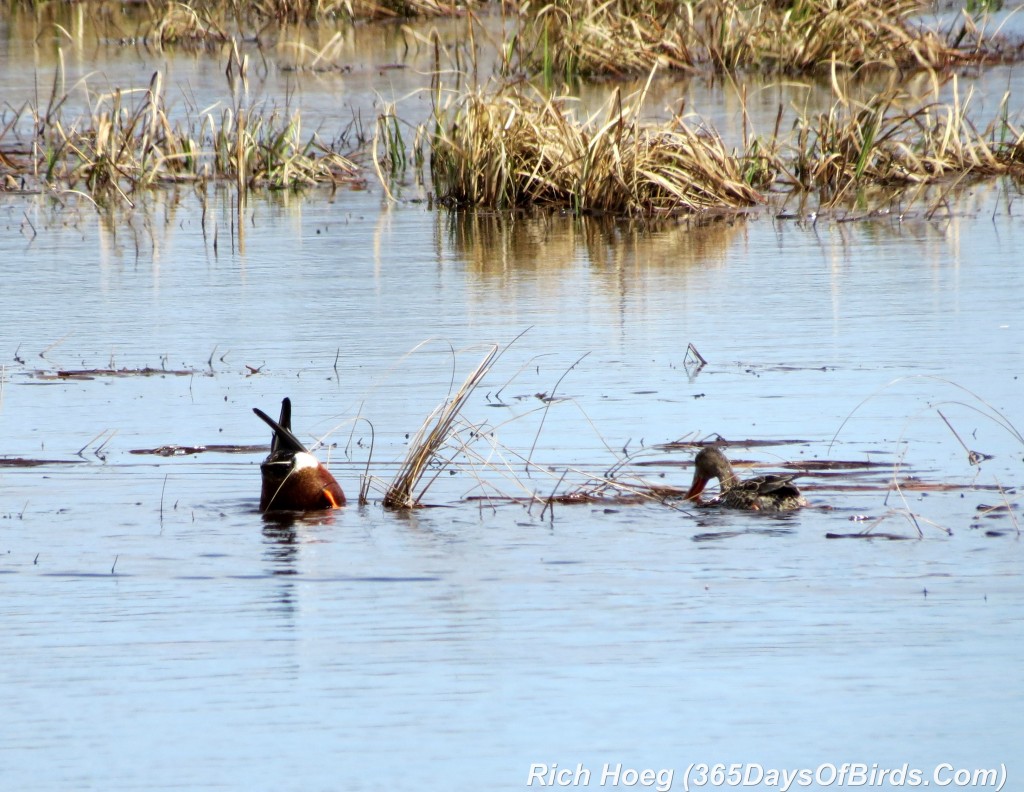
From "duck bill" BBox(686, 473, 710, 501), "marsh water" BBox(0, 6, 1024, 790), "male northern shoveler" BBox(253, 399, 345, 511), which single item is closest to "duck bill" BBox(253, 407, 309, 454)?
"male northern shoveler" BBox(253, 399, 345, 511)

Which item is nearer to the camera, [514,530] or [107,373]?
[514,530]

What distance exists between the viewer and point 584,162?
580 inches

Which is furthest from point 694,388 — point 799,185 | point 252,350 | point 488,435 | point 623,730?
point 799,185

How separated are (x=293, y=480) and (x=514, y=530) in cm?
80

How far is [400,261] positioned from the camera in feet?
41.5

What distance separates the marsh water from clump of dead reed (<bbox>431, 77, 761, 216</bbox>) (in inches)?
74.6

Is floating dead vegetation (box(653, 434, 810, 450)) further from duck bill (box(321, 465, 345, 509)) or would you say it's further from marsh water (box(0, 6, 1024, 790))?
duck bill (box(321, 465, 345, 509))

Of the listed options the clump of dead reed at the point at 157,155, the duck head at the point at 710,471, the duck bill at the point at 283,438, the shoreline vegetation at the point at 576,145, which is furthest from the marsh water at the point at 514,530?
the clump of dead reed at the point at 157,155

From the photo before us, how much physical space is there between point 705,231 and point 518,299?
3.16 meters

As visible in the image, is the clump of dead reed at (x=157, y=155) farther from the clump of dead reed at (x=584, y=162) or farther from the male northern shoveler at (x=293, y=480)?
the male northern shoveler at (x=293, y=480)

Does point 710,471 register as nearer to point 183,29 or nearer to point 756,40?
point 756,40

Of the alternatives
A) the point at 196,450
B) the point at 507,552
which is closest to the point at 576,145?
the point at 196,450

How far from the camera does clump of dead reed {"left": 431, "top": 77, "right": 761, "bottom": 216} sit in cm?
1438

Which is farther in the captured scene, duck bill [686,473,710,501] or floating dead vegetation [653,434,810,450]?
floating dead vegetation [653,434,810,450]
